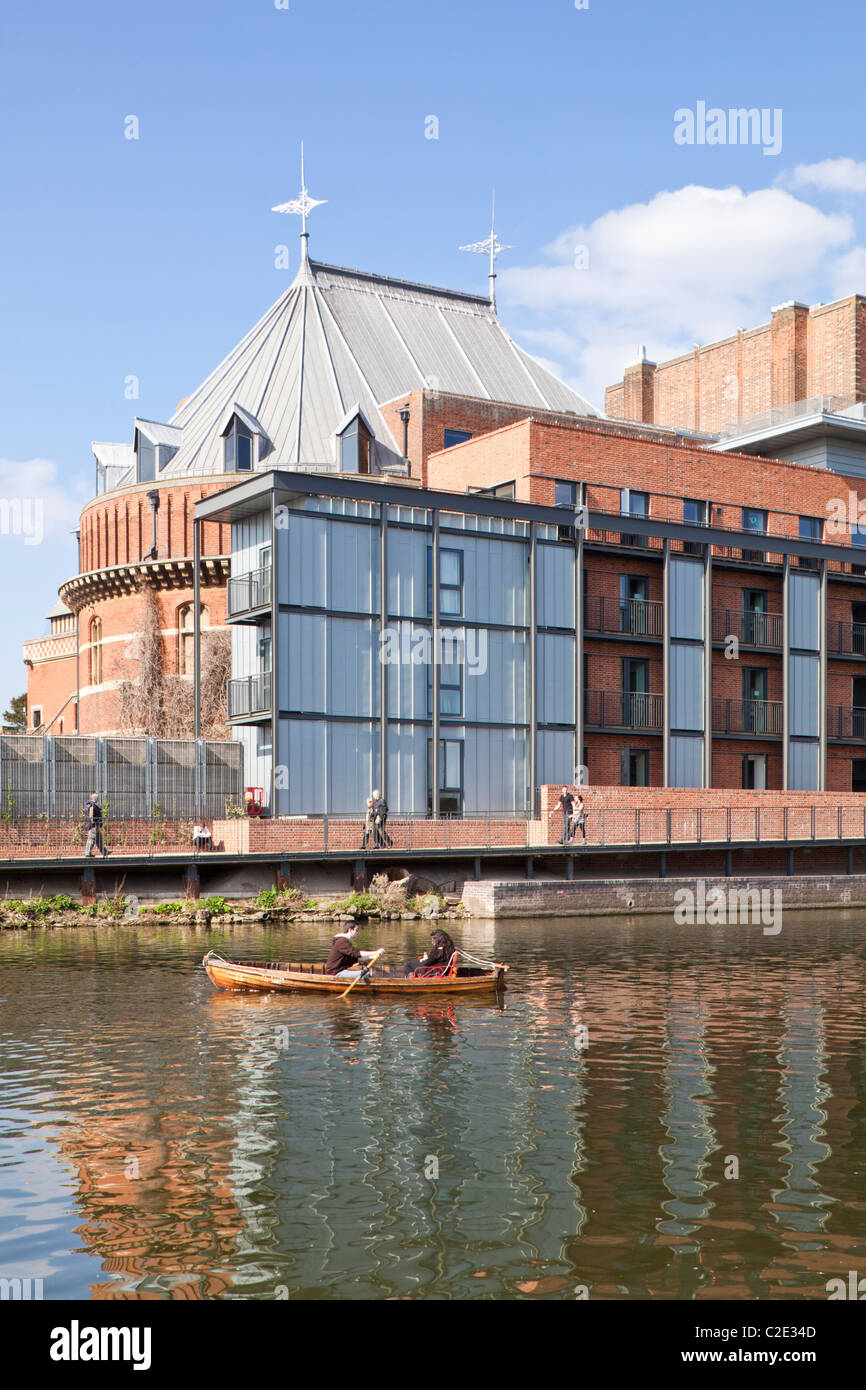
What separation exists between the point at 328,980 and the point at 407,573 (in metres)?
21.5

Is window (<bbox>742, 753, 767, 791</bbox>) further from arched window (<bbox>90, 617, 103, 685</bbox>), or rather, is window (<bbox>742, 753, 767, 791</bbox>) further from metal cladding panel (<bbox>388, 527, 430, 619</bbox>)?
arched window (<bbox>90, 617, 103, 685</bbox>)

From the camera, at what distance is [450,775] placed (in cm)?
4197

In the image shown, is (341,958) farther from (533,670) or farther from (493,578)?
(493,578)

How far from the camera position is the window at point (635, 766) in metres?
46.5

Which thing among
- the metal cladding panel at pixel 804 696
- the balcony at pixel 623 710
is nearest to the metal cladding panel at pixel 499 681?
the balcony at pixel 623 710

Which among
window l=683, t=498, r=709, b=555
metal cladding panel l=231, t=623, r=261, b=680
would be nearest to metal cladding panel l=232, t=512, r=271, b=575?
metal cladding panel l=231, t=623, r=261, b=680

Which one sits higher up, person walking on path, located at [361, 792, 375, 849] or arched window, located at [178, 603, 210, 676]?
arched window, located at [178, 603, 210, 676]

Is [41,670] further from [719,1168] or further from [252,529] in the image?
[719,1168]

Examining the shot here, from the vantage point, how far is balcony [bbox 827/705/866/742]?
51.8m

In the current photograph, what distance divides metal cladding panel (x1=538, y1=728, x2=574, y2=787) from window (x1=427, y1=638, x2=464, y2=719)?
10.5 feet

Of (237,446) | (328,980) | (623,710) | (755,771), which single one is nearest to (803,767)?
(755,771)

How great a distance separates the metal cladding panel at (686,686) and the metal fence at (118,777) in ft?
50.3

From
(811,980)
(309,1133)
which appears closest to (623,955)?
(811,980)
